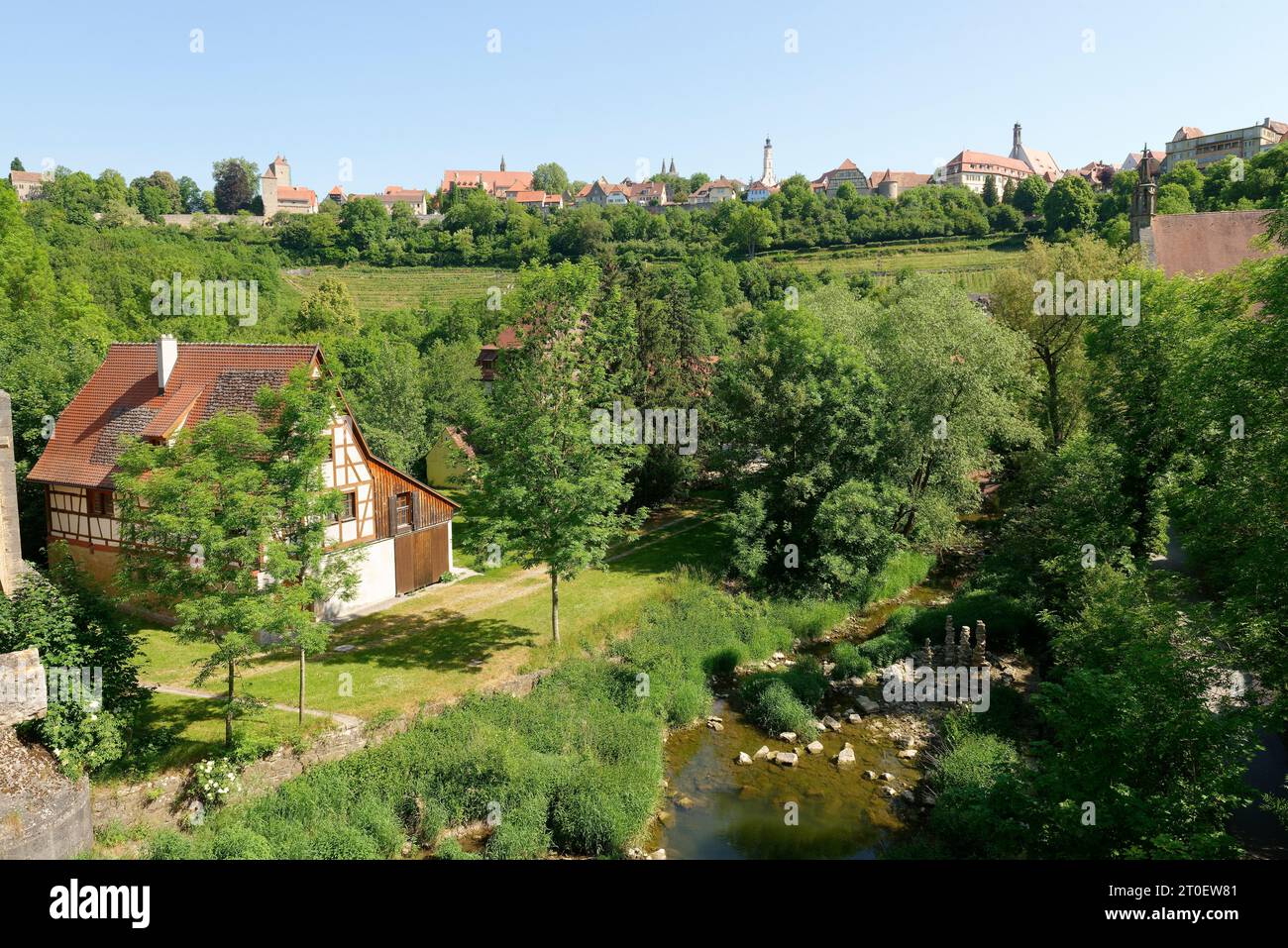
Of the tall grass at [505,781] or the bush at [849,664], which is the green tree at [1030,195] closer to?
the bush at [849,664]

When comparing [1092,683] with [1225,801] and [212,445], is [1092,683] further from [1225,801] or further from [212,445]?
[212,445]

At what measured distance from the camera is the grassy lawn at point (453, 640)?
18.5m

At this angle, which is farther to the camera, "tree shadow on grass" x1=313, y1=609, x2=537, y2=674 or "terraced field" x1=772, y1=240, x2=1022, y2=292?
"terraced field" x1=772, y1=240, x2=1022, y2=292

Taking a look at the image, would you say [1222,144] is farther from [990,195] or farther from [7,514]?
[7,514]

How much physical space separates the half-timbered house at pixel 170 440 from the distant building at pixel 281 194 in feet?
378

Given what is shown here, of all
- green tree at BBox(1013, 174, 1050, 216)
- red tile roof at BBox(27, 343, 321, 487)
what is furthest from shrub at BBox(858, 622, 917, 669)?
green tree at BBox(1013, 174, 1050, 216)

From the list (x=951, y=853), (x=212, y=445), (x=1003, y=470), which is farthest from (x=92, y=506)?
(x=1003, y=470)

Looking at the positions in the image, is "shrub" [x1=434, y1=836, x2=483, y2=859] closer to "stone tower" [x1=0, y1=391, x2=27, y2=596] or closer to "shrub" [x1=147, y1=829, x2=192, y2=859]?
"shrub" [x1=147, y1=829, x2=192, y2=859]

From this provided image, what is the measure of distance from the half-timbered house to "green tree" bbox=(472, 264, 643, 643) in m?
3.73

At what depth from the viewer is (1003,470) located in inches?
1378

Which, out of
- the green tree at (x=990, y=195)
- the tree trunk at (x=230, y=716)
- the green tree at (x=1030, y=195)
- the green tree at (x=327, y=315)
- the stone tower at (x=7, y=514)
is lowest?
the tree trunk at (x=230, y=716)

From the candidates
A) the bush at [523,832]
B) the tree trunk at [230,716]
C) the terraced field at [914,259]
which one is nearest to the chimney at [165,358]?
the tree trunk at [230,716]

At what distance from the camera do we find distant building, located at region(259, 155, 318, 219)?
131 m

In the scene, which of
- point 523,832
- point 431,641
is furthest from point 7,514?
point 523,832
